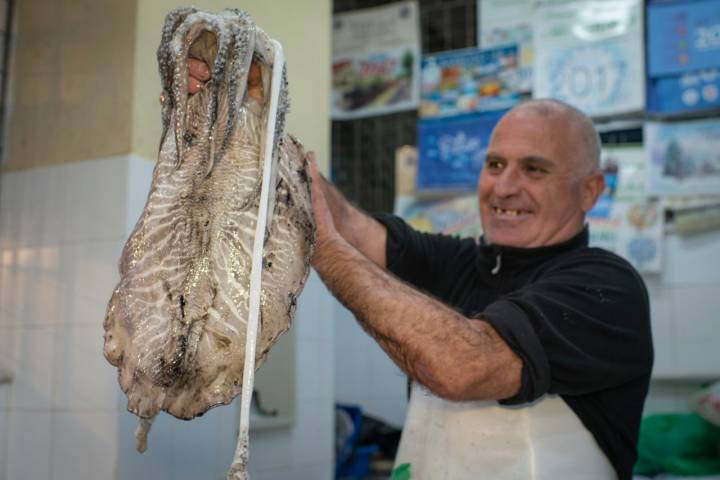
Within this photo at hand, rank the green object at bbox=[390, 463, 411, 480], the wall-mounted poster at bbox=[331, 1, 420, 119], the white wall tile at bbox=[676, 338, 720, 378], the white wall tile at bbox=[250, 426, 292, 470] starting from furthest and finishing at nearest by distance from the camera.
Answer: the wall-mounted poster at bbox=[331, 1, 420, 119], the white wall tile at bbox=[676, 338, 720, 378], the white wall tile at bbox=[250, 426, 292, 470], the green object at bbox=[390, 463, 411, 480]

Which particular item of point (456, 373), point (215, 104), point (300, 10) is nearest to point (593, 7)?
point (300, 10)

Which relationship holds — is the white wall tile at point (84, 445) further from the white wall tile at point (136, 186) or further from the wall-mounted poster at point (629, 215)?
the wall-mounted poster at point (629, 215)

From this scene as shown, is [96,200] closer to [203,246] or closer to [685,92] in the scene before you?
[203,246]

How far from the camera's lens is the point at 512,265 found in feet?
6.48

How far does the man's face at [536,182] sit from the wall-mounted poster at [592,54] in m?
2.18

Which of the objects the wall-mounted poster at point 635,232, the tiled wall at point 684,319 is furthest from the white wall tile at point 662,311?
the wall-mounted poster at point 635,232

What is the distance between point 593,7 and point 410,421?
2939 millimetres

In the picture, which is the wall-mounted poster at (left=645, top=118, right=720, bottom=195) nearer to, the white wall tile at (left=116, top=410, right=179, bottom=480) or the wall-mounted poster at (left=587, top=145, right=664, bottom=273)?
the wall-mounted poster at (left=587, top=145, right=664, bottom=273)

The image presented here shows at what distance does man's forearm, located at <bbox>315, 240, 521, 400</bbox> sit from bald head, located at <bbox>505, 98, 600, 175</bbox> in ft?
2.37

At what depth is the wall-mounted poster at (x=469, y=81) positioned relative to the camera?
4.30 metres

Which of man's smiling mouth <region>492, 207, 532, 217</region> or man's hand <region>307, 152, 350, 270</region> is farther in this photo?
man's smiling mouth <region>492, 207, 532, 217</region>

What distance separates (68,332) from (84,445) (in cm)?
29

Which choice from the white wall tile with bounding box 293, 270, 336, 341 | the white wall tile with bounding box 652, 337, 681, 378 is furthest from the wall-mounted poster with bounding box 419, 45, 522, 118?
the white wall tile with bounding box 293, 270, 336, 341

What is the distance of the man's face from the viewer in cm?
198
